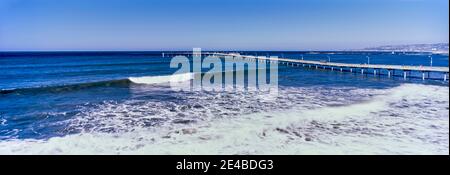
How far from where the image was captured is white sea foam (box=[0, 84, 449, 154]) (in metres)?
A: 8.89

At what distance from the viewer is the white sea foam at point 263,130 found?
8.89 meters

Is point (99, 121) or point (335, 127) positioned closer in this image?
point (335, 127)

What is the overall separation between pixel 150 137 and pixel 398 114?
10.3 metres

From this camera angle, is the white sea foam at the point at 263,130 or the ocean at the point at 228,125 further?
the ocean at the point at 228,125

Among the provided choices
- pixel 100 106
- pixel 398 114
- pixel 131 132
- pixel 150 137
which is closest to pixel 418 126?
pixel 398 114

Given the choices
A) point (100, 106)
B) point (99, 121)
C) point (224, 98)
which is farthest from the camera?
point (224, 98)

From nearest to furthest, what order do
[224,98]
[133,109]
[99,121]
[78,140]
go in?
[78,140], [99,121], [133,109], [224,98]

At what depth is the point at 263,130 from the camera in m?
10.8

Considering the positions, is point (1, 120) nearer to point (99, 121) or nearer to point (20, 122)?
point (20, 122)

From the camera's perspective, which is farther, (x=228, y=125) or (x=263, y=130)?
(x=228, y=125)

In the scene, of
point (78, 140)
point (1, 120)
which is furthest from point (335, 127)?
point (1, 120)

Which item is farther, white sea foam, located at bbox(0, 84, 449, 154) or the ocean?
the ocean

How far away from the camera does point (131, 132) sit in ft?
35.2
